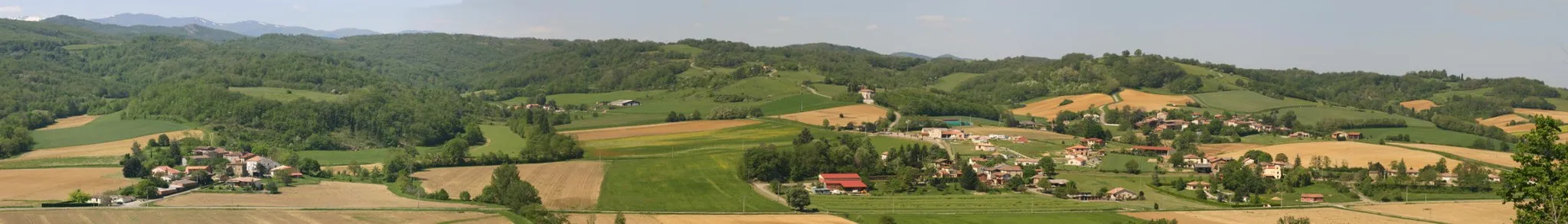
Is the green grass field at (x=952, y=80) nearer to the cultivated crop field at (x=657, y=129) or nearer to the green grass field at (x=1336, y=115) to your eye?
the green grass field at (x=1336, y=115)

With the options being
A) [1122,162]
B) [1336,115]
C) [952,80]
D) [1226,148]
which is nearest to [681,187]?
[1122,162]

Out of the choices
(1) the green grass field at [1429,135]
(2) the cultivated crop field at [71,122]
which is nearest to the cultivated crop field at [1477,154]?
(1) the green grass field at [1429,135]

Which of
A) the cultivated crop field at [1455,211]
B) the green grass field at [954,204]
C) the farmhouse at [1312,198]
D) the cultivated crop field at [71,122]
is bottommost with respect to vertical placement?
the green grass field at [954,204]

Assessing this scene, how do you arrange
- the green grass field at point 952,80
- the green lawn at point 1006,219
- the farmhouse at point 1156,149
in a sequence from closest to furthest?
1. the green lawn at point 1006,219
2. the farmhouse at point 1156,149
3. the green grass field at point 952,80

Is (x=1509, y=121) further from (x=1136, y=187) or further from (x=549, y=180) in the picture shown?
(x=549, y=180)

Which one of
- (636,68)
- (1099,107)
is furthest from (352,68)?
(1099,107)

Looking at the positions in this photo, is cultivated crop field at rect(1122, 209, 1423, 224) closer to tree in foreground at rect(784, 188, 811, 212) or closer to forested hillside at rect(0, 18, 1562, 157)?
tree in foreground at rect(784, 188, 811, 212)

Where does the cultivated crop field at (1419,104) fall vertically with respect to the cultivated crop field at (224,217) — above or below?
above

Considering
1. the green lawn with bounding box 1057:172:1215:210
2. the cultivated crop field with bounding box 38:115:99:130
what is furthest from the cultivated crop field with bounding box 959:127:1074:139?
the cultivated crop field with bounding box 38:115:99:130
